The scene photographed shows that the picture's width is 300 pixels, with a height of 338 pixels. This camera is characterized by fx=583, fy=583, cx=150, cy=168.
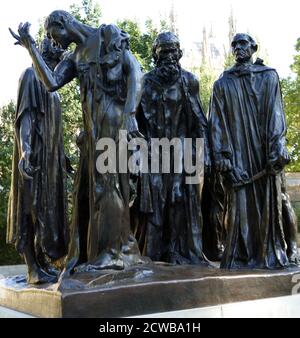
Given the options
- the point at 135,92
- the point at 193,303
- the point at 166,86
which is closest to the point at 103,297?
the point at 193,303

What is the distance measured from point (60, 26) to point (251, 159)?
2448 millimetres

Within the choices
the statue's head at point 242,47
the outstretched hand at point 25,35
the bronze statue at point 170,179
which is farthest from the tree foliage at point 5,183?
the outstretched hand at point 25,35

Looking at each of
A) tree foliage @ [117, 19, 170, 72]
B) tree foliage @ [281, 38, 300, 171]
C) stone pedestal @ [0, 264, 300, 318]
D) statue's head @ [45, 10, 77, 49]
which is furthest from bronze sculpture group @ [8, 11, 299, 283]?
tree foliage @ [281, 38, 300, 171]

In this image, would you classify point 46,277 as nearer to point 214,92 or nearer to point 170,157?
point 170,157

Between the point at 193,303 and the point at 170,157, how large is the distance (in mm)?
1952

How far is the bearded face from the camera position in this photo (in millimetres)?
6582

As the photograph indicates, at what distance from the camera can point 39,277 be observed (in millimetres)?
5648

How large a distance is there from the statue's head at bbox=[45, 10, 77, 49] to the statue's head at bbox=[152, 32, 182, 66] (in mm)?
1272

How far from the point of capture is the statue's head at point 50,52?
20.8 feet

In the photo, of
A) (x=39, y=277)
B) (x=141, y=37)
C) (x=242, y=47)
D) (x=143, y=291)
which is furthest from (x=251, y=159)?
(x=141, y=37)

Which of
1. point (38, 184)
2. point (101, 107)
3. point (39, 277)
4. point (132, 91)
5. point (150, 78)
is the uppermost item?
point (150, 78)

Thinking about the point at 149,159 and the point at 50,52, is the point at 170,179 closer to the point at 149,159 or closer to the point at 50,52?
the point at 149,159

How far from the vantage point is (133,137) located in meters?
5.19

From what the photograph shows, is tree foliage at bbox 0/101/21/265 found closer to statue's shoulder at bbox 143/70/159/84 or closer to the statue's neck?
statue's shoulder at bbox 143/70/159/84
